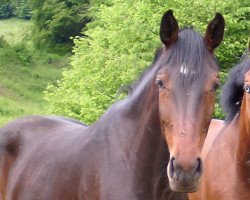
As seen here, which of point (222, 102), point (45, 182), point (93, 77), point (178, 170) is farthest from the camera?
point (93, 77)

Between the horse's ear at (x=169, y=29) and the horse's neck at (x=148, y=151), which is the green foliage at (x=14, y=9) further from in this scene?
the horse's ear at (x=169, y=29)

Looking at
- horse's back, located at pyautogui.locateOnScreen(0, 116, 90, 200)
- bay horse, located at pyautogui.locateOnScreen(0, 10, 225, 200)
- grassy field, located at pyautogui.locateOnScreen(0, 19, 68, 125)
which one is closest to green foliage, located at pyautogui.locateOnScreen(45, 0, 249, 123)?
grassy field, located at pyautogui.locateOnScreen(0, 19, 68, 125)

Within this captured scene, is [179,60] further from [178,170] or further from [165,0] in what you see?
[165,0]

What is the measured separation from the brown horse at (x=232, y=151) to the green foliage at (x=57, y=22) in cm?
3845

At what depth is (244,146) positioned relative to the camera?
15.4 feet

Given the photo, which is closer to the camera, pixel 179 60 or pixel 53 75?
pixel 179 60

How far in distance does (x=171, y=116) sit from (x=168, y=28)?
1.82 ft

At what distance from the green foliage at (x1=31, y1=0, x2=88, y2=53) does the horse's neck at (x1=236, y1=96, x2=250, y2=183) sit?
38.9 m

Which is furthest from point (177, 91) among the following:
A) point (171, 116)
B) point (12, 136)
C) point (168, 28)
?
point (12, 136)

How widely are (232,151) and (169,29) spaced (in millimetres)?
1893

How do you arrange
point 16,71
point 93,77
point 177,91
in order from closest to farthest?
1. point 177,91
2. point 93,77
3. point 16,71

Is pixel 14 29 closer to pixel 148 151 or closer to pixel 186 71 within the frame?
pixel 148 151

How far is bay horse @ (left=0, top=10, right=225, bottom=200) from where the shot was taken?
317cm

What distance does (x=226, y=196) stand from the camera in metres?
4.80
